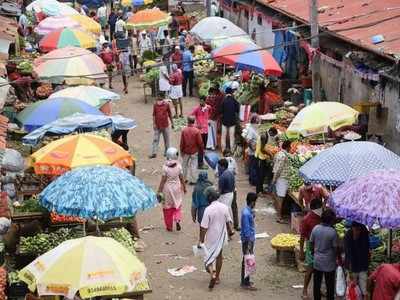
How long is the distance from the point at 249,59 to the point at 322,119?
5.41 metres

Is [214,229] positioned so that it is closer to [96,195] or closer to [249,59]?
[96,195]

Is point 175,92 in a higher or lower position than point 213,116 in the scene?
higher

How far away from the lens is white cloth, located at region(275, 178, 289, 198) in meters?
14.9

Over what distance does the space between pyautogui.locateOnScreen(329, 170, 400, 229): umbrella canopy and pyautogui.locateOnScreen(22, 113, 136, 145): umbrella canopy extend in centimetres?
553

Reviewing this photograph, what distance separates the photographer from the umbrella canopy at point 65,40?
22.9 metres

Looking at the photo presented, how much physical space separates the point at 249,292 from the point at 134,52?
18.0m

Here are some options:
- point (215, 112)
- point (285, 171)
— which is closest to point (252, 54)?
point (215, 112)

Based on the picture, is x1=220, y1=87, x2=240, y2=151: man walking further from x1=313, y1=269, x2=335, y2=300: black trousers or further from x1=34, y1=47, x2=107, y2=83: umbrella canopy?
x1=313, y1=269, x2=335, y2=300: black trousers

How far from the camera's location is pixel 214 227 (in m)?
11.6

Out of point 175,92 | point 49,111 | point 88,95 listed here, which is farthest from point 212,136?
point 49,111

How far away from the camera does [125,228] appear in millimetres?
13398

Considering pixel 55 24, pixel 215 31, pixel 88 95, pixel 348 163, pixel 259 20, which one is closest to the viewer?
pixel 348 163

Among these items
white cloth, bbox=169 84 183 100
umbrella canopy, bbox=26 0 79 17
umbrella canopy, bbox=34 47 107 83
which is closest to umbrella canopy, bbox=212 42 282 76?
white cloth, bbox=169 84 183 100

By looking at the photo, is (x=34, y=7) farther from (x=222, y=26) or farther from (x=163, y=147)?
(x=163, y=147)
